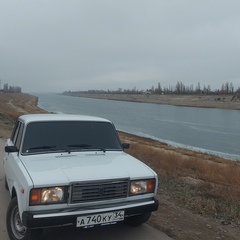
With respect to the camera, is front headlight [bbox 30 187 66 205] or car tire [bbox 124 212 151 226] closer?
front headlight [bbox 30 187 66 205]

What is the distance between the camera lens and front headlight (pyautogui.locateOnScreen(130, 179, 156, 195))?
4.25 m

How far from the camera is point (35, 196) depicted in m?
3.78

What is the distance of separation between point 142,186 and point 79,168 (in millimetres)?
861

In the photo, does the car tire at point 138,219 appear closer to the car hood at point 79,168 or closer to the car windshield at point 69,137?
the car hood at point 79,168

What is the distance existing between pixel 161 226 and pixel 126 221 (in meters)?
0.56

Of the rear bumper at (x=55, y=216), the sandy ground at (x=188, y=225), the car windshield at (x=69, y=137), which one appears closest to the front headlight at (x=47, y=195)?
the rear bumper at (x=55, y=216)

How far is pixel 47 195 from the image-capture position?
3.82 m

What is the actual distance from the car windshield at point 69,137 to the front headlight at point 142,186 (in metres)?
1.08

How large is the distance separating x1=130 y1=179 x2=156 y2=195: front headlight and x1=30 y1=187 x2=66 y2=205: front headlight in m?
0.91

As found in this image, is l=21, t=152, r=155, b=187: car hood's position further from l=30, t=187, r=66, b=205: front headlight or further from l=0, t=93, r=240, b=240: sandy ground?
l=0, t=93, r=240, b=240: sandy ground

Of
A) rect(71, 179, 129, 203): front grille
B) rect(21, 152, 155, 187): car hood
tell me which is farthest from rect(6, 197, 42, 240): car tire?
rect(71, 179, 129, 203): front grille

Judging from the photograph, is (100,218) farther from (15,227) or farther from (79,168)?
(15,227)

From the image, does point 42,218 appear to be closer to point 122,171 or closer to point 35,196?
point 35,196

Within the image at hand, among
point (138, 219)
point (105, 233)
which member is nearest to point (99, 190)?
→ point (105, 233)
